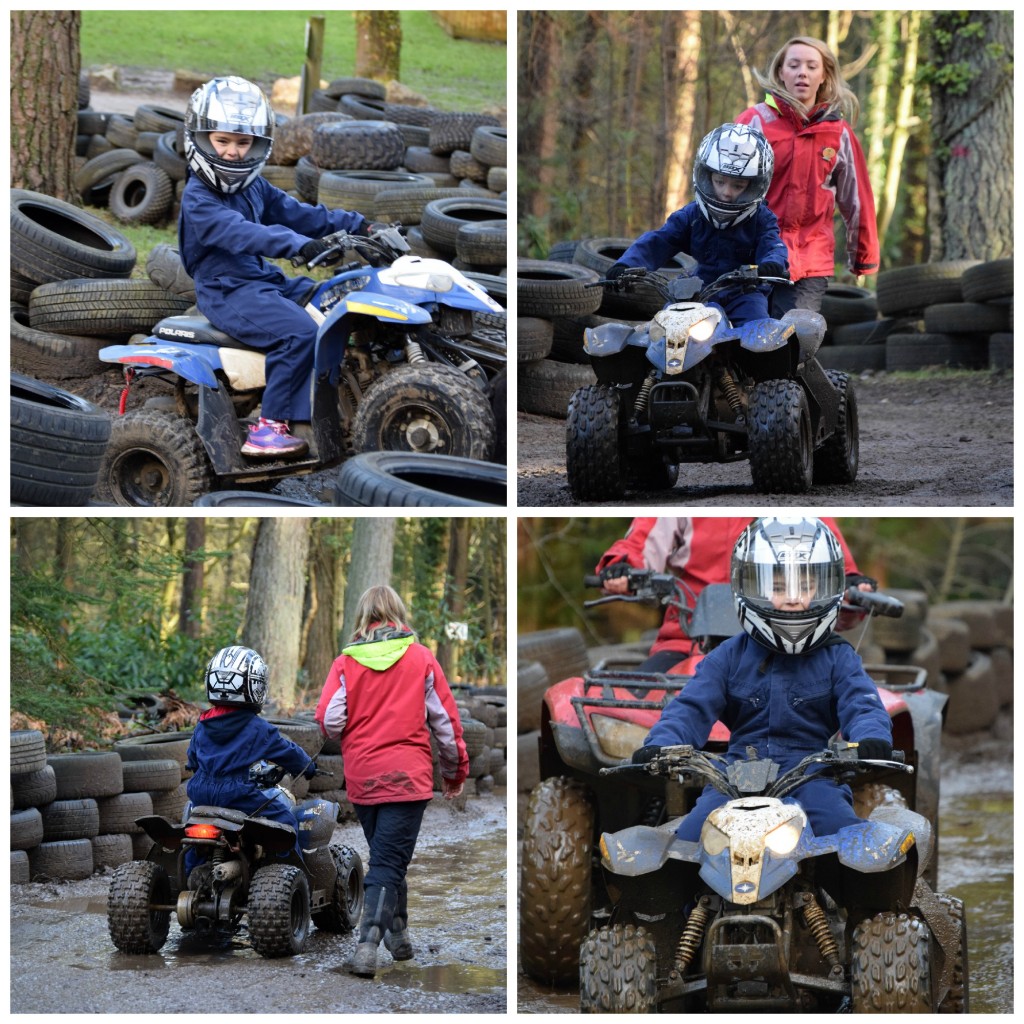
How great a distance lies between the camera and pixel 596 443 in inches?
232

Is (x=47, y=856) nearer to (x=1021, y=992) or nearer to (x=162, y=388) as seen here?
(x=162, y=388)

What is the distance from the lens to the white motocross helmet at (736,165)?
5.79 m

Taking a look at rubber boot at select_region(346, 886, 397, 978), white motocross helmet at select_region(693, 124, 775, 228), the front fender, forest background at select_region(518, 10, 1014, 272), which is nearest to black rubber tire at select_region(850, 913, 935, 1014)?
rubber boot at select_region(346, 886, 397, 978)

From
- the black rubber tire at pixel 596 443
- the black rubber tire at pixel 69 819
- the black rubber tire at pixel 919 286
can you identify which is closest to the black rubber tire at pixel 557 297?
the black rubber tire at pixel 596 443

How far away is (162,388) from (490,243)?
2515 mm

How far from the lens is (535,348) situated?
8102 mm

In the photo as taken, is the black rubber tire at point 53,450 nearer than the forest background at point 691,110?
Yes

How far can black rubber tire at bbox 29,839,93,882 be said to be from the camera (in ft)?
21.3

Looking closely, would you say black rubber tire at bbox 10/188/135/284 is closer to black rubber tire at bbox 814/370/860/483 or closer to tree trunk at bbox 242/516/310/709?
tree trunk at bbox 242/516/310/709

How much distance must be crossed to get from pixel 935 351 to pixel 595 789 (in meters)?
6.86

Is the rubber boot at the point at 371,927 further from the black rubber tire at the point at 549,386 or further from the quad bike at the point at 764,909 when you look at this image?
the black rubber tire at the point at 549,386

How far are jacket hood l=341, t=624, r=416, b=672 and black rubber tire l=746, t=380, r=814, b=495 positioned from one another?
1613 millimetres

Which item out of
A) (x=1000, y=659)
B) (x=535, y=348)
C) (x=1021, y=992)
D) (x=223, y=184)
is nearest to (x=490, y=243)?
(x=535, y=348)

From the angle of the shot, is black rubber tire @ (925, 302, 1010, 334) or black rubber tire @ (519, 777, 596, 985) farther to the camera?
black rubber tire @ (925, 302, 1010, 334)
